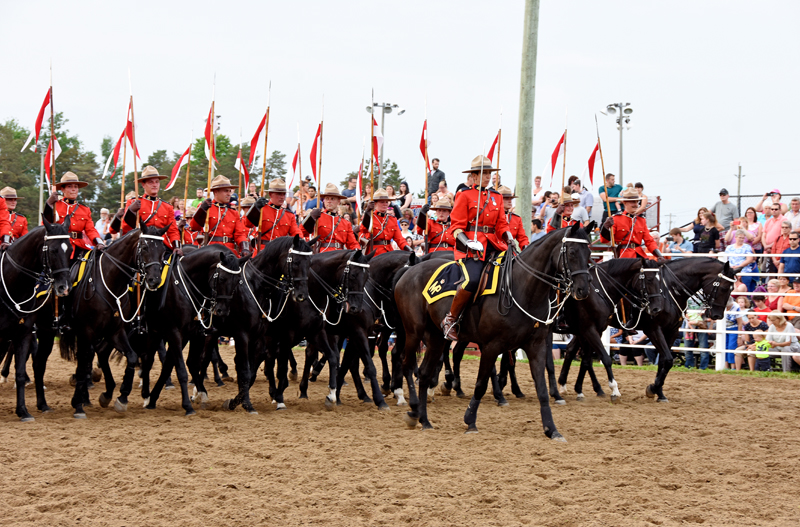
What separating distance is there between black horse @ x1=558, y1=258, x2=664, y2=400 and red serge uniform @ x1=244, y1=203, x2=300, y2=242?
421 cm

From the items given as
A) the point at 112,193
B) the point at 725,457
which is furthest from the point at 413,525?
the point at 112,193

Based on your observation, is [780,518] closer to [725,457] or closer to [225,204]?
[725,457]

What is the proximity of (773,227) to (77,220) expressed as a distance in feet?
41.9

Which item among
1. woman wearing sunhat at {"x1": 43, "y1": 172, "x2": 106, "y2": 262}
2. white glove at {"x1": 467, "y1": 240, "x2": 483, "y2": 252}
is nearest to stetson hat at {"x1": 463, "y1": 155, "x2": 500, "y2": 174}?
white glove at {"x1": 467, "y1": 240, "x2": 483, "y2": 252}

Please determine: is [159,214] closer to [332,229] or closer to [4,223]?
[4,223]

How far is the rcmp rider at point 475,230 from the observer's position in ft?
28.5

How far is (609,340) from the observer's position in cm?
1708

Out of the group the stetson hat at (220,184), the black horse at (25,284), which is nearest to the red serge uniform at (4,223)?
the black horse at (25,284)

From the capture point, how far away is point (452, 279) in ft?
29.6

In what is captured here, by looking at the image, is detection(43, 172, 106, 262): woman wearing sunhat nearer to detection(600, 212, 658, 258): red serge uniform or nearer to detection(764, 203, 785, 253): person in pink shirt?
detection(600, 212, 658, 258): red serge uniform

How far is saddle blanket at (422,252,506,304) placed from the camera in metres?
8.59

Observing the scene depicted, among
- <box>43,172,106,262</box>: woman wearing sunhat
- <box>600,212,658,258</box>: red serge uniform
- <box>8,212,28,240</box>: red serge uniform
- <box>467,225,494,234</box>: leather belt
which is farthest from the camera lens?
<box>8,212,28,240</box>: red serge uniform

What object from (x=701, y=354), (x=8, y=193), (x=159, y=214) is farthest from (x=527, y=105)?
(x=8, y=193)

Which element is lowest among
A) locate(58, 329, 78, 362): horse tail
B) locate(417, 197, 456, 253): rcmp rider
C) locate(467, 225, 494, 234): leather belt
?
locate(58, 329, 78, 362): horse tail
